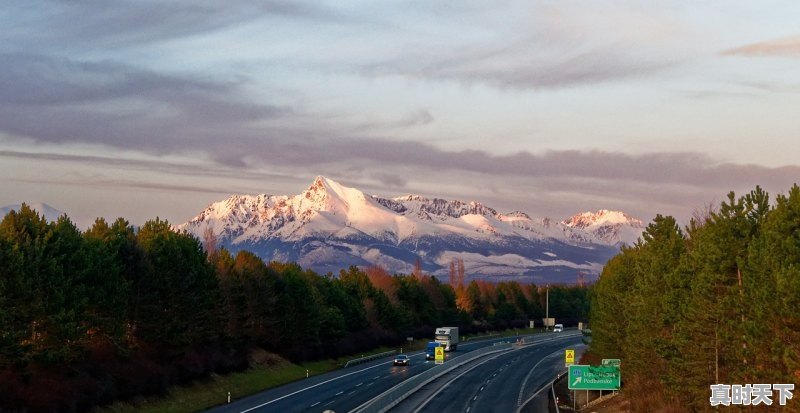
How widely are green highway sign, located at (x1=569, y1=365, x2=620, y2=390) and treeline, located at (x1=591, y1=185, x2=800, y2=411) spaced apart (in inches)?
93.8

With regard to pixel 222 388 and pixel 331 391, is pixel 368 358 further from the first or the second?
pixel 222 388

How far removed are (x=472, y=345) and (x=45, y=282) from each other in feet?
390

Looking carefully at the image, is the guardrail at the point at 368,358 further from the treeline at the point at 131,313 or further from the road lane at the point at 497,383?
the road lane at the point at 497,383

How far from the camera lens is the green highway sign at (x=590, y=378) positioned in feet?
219

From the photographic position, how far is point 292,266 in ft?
395

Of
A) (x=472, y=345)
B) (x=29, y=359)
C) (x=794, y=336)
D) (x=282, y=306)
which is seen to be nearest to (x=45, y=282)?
(x=29, y=359)

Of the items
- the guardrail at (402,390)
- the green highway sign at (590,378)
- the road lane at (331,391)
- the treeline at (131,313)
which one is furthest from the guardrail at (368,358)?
the green highway sign at (590,378)

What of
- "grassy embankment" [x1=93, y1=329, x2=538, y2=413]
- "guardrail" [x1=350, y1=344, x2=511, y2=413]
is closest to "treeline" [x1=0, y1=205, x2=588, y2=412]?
"grassy embankment" [x1=93, y1=329, x2=538, y2=413]

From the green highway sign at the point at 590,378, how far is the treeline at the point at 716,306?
238cm

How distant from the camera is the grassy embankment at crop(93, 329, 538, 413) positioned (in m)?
67.8

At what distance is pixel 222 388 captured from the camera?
81.8 metres

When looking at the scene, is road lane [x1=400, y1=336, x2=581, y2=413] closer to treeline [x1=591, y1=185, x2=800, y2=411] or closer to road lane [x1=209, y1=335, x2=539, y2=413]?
road lane [x1=209, y1=335, x2=539, y2=413]

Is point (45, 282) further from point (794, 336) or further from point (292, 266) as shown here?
point (292, 266)

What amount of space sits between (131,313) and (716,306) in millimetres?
45659
